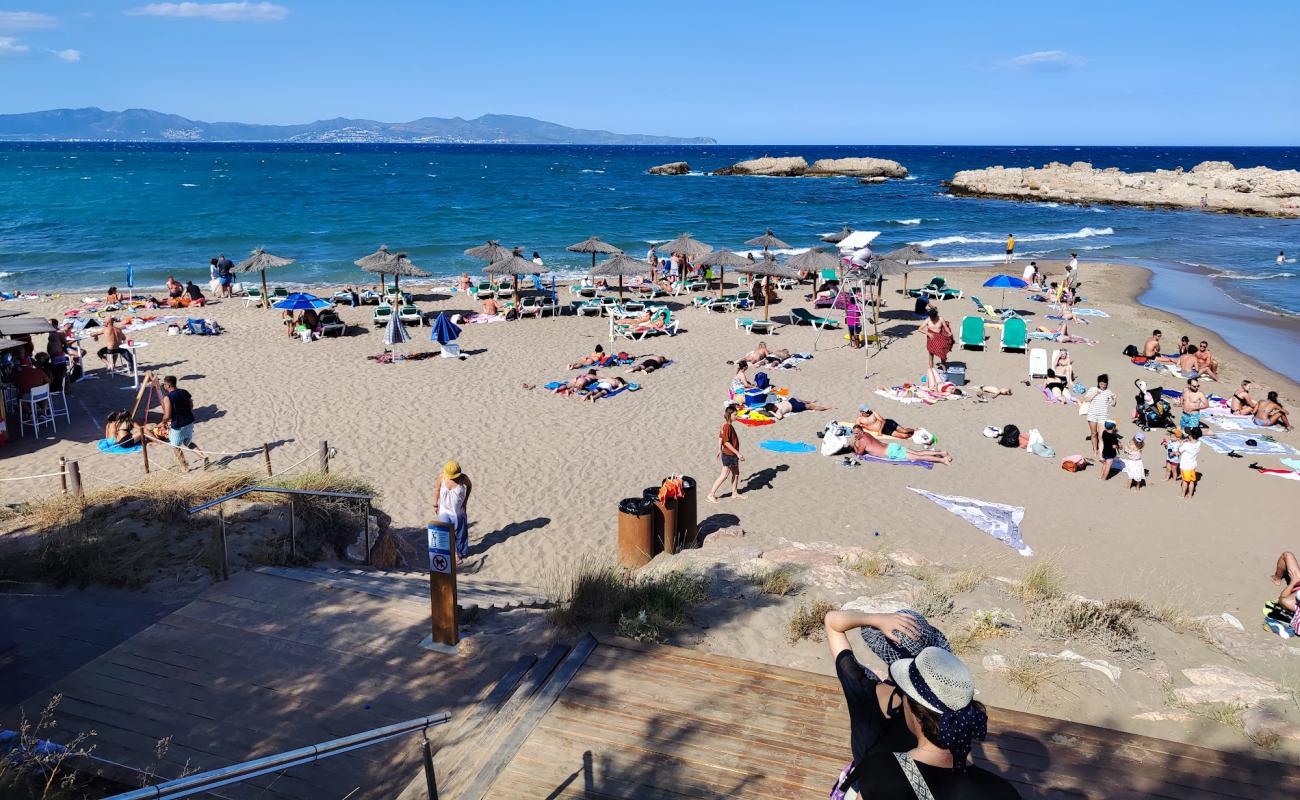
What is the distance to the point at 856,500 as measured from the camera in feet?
35.3

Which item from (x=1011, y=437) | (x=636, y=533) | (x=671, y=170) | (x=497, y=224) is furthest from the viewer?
(x=671, y=170)

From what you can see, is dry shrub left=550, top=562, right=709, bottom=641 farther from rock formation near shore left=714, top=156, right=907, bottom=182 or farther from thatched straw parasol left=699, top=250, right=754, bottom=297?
rock formation near shore left=714, top=156, right=907, bottom=182

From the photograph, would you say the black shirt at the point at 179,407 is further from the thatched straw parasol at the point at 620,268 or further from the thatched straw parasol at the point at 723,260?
the thatched straw parasol at the point at 723,260

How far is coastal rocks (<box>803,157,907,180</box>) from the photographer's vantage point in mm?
97000

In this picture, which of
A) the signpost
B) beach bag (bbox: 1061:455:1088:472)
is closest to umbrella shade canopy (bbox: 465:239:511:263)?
beach bag (bbox: 1061:455:1088:472)

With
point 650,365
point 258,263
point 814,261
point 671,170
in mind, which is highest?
point 671,170

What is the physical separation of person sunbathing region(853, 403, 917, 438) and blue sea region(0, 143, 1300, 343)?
65.4 feet

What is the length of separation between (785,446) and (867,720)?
979 centimetres

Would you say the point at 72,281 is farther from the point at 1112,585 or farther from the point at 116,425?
the point at 1112,585

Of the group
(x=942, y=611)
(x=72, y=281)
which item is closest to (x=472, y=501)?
(x=942, y=611)

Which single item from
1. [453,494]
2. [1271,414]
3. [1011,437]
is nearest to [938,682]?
[453,494]

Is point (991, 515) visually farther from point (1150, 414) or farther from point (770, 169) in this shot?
point (770, 169)

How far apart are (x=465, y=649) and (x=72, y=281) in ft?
100

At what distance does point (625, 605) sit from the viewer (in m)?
5.75
